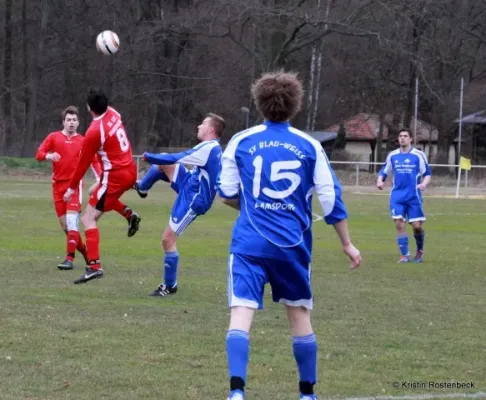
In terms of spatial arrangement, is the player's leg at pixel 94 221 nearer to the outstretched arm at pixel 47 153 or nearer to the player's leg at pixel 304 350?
the outstretched arm at pixel 47 153

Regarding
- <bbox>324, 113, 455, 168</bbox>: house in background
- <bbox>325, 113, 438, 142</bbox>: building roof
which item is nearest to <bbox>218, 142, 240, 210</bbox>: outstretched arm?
<bbox>324, 113, 455, 168</bbox>: house in background

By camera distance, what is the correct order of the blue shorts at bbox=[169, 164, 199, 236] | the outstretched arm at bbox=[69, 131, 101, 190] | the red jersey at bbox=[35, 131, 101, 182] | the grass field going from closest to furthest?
1. the grass field
2. the blue shorts at bbox=[169, 164, 199, 236]
3. the outstretched arm at bbox=[69, 131, 101, 190]
4. the red jersey at bbox=[35, 131, 101, 182]

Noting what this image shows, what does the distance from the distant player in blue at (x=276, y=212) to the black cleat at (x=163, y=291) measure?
4561 mm

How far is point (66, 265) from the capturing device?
12109 mm

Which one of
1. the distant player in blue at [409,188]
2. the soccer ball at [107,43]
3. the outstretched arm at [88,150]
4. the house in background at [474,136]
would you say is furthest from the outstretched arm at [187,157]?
the house in background at [474,136]

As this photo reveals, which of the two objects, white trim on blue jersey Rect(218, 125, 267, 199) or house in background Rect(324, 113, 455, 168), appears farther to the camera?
house in background Rect(324, 113, 455, 168)

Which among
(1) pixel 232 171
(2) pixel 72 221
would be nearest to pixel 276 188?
(1) pixel 232 171

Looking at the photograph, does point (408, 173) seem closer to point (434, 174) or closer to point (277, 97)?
point (277, 97)

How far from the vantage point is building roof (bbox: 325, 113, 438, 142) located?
2348 inches

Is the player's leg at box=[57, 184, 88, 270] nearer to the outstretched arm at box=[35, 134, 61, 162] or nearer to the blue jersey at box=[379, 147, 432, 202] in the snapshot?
the outstretched arm at box=[35, 134, 61, 162]

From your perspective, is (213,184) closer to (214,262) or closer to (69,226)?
(69,226)

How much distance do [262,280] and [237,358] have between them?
45 cm

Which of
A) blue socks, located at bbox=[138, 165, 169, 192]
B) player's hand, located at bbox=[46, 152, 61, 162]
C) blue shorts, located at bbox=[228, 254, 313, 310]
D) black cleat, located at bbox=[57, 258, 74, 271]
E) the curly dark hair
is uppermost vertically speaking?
the curly dark hair

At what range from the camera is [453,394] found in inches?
237
